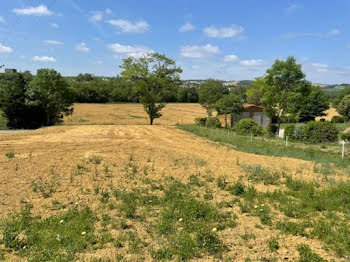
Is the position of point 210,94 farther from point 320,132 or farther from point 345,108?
point 345,108

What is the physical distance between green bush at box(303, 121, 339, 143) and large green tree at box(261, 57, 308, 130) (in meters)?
4.07

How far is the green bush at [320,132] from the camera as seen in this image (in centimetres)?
2308

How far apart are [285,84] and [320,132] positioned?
21.2ft

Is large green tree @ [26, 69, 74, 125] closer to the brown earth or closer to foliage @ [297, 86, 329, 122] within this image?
the brown earth

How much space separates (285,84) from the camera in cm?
2803

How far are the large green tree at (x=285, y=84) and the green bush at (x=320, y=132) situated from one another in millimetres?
4067

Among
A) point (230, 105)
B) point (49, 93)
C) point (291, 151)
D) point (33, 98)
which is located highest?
point (49, 93)

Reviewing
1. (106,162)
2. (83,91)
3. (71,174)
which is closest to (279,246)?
(71,174)

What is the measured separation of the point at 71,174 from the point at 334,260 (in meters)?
6.76

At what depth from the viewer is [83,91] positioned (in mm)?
82188

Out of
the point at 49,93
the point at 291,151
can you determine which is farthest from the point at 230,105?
the point at 291,151

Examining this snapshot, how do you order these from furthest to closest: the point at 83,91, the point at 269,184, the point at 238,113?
the point at 83,91
the point at 238,113
the point at 269,184

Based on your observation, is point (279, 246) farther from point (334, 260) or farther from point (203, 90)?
point (203, 90)

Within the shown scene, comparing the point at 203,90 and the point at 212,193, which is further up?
the point at 203,90
